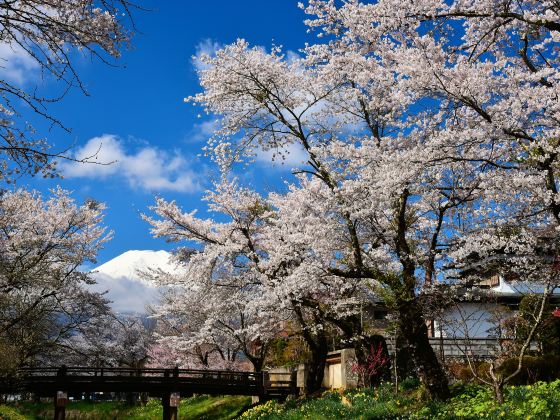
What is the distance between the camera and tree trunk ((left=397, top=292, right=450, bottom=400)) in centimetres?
1339

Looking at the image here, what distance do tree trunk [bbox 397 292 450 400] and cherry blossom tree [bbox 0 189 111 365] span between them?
37.0 ft

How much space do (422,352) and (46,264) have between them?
513 inches

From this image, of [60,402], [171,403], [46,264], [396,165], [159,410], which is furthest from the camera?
[159,410]

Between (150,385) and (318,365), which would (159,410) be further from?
(318,365)

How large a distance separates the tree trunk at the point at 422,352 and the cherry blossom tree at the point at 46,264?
1127cm

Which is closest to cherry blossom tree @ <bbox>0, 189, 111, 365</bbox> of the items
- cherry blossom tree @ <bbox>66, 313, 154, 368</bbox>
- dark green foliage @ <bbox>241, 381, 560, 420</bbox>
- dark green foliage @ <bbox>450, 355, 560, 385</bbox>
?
cherry blossom tree @ <bbox>66, 313, 154, 368</bbox>

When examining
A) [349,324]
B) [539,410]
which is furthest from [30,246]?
[539,410]

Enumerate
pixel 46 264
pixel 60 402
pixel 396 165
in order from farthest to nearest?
pixel 60 402 → pixel 46 264 → pixel 396 165

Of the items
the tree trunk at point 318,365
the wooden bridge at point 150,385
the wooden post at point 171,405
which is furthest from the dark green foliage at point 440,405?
the wooden post at point 171,405

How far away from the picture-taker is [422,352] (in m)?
13.6

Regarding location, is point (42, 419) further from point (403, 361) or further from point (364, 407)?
point (364, 407)

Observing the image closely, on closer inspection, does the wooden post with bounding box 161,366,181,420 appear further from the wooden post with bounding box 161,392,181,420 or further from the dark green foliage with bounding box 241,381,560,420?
the dark green foliage with bounding box 241,381,560,420

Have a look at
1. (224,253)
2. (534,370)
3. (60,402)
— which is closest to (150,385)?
(60,402)

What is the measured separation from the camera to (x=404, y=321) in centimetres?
1411
